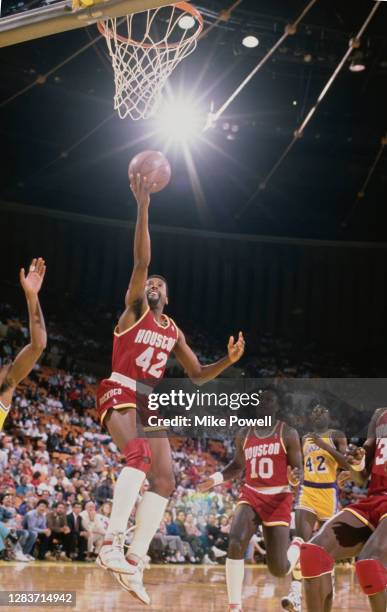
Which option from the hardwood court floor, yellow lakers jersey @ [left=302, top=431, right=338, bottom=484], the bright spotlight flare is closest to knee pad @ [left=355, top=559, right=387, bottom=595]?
the hardwood court floor

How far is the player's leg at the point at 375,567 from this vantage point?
4.99 metres

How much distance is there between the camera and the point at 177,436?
17.8 meters

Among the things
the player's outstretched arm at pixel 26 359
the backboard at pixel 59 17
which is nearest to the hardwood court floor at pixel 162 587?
the player's outstretched arm at pixel 26 359

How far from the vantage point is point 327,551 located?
17.0 ft

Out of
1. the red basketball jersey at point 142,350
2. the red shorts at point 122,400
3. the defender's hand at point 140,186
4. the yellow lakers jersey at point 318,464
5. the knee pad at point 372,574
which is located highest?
the defender's hand at point 140,186

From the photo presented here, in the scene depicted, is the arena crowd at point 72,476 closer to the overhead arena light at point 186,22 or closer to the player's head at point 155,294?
the player's head at point 155,294

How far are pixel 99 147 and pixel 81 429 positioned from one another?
8.17 m

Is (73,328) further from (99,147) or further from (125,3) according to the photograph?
(125,3)

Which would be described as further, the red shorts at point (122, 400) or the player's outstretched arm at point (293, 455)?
the player's outstretched arm at point (293, 455)

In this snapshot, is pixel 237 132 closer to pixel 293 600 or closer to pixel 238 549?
pixel 293 600

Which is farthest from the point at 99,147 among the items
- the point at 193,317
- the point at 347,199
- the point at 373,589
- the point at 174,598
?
the point at 373,589

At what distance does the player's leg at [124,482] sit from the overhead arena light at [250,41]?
11234mm

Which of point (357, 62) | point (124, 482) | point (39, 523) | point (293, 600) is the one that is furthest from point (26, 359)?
point (357, 62)

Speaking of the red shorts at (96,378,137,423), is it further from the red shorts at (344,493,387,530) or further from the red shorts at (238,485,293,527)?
the red shorts at (344,493,387,530)
